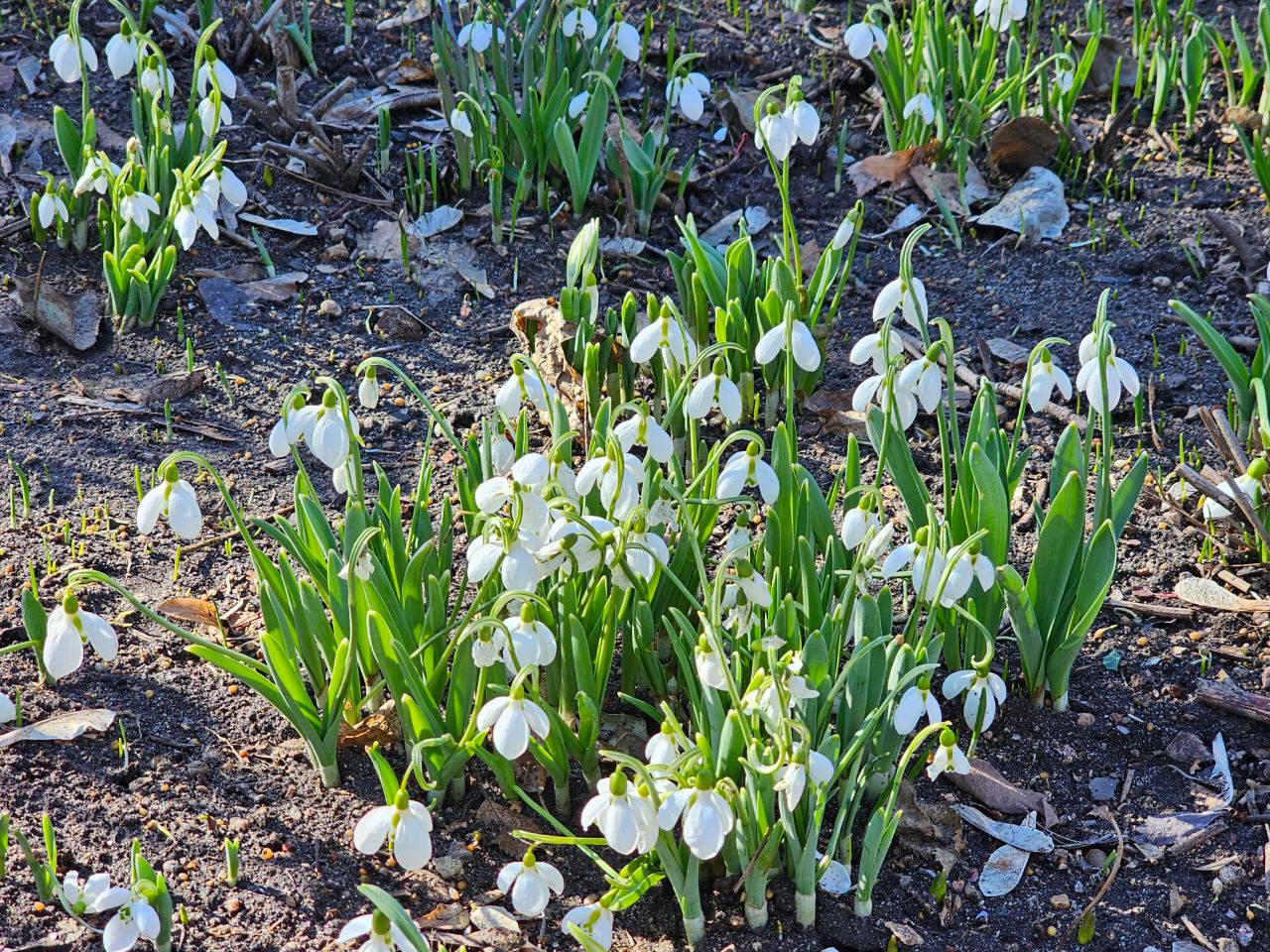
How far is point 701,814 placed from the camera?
5.85ft

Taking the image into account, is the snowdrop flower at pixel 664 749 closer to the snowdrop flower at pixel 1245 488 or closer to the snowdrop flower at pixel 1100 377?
the snowdrop flower at pixel 1100 377

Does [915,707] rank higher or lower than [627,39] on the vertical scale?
lower

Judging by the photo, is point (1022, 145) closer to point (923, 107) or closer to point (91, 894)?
point (923, 107)

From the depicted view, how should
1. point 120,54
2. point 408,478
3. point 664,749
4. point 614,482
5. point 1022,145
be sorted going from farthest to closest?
point 1022,145
point 120,54
point 408,478
point 614,482
point 664,749

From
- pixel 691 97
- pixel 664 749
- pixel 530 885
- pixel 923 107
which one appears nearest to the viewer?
pixel 530 885

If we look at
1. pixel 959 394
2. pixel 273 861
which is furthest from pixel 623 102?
pixel 273 861

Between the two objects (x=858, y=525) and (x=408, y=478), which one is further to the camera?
(x=408, y=478)

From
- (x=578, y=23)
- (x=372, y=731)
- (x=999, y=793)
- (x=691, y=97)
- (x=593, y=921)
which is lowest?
(x=999, y=793)

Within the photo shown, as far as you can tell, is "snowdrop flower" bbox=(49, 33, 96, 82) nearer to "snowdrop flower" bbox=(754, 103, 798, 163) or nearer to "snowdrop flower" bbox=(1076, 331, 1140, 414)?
"snowdrop flower" bbox=(754, 103, 798, 163)

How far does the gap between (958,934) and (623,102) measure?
3245 mm

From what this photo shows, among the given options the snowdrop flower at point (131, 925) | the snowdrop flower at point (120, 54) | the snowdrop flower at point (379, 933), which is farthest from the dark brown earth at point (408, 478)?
the snowdrop flower at point (120, 54)

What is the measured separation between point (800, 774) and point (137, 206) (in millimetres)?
2265

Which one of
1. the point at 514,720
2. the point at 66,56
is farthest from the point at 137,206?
the point at 514,720

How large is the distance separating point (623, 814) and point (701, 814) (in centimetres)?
10
